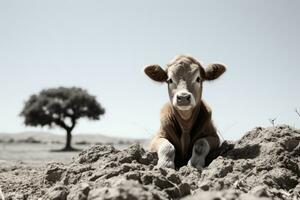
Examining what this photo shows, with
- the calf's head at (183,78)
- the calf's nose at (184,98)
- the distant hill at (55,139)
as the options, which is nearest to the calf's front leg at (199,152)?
the calf's head at (183,78)

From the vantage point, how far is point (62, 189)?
3.51m

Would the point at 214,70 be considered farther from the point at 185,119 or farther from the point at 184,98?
the point at 184,98

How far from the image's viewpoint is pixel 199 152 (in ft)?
19.2

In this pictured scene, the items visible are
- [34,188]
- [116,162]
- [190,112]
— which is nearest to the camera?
[116,162]

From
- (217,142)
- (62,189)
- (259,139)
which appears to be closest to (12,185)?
(62,189)

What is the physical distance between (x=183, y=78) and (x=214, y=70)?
0.86 metres

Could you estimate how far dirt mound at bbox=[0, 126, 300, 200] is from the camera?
2770 millimetres

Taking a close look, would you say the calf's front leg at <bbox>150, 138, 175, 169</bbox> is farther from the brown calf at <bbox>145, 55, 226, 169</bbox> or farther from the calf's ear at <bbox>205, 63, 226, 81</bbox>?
the calf's ear at <bbox>205, 63, 226, 81</bbox>

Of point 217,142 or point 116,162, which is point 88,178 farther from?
point 217,142

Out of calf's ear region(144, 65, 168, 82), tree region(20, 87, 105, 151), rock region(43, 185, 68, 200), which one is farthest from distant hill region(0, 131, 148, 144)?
rock region(43, 185, 68, 200)

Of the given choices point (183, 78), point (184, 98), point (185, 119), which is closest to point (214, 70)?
point (183, 78)

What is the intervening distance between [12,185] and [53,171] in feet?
3.47

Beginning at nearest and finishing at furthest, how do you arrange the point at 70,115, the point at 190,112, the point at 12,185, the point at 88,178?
1. the point at 88,178
2. the point at 12,185
3. the point at 190,112
4. the point at 70,115

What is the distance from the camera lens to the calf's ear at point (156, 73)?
22.2ft
